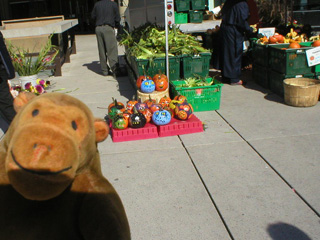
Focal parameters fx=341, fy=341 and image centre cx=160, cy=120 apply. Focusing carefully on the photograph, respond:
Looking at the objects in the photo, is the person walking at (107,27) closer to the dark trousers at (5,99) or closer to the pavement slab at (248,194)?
the dark trousers at (5,99)

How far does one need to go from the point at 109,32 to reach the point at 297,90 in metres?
5.05

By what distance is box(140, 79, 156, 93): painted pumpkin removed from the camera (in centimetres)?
573

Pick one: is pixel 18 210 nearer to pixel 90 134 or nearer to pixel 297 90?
pixel 90 134

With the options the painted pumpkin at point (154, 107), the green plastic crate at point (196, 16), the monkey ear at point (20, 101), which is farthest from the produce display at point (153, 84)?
the green plastic crate at point (196, 16)

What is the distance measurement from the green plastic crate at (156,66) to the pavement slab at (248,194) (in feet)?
8.20

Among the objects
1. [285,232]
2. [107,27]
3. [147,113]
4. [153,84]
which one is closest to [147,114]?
[147,113]

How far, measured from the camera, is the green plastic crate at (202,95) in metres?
5.77

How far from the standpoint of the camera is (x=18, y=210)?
164 cm

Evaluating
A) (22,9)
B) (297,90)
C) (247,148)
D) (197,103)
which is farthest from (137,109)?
(22,9)

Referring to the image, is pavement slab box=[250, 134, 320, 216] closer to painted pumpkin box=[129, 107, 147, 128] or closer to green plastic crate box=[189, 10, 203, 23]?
painted pumpkin box=[129, 107, 147, 128]

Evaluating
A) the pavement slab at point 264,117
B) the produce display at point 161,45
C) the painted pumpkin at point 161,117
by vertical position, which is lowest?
the pavement slab at point 264,117

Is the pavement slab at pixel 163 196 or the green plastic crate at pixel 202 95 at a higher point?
the green plastic crate at pixel 202 95

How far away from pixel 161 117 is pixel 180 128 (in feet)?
1.14

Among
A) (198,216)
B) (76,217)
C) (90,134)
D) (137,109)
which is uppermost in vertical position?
(90,134)
